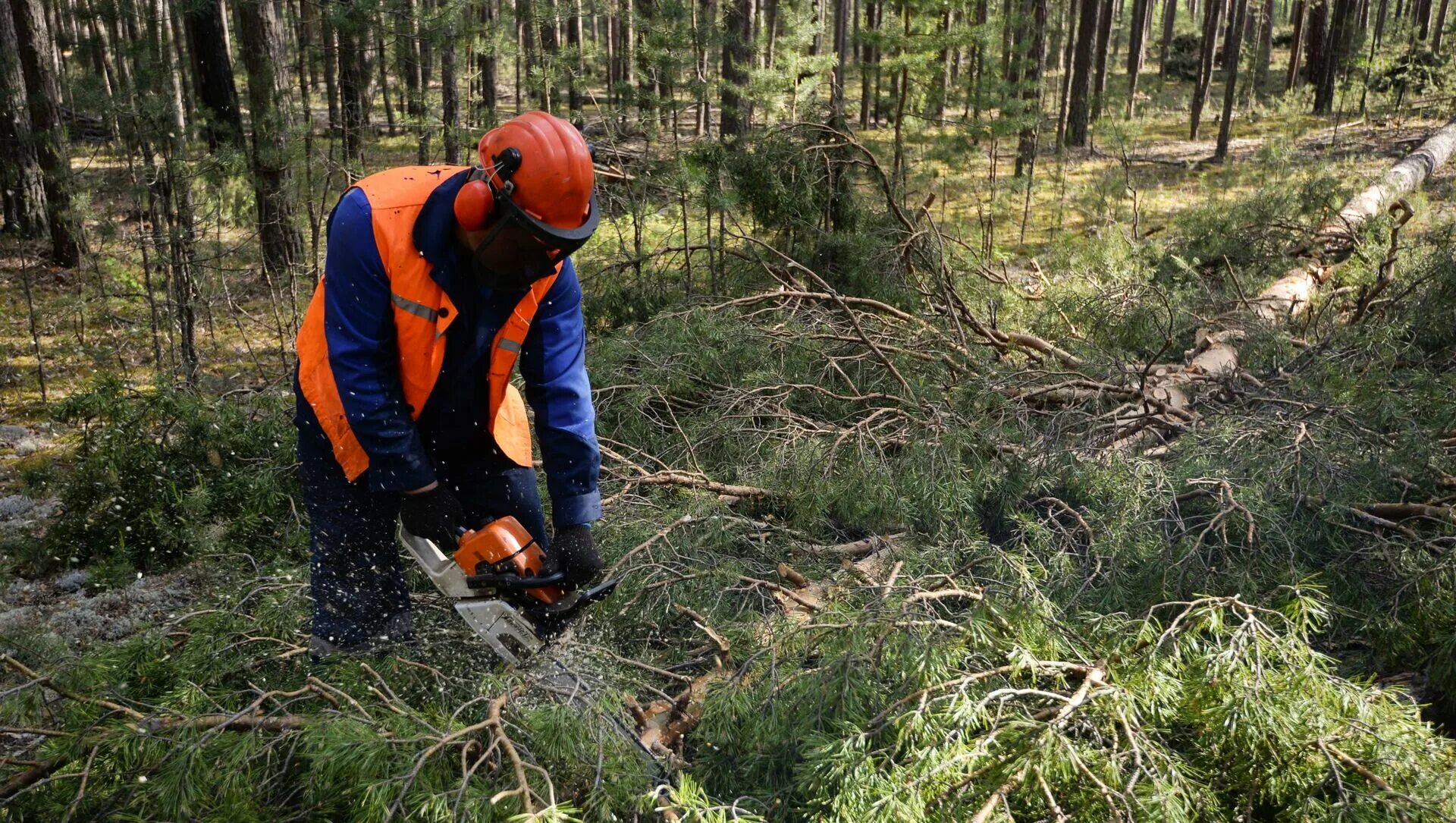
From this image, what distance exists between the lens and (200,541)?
3713 mm

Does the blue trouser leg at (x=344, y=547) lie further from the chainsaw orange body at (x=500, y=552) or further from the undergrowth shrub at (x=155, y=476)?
the undergrowth shrub at (x=155, y=476)

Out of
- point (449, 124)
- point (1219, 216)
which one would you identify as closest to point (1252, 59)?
point (1219, 216)

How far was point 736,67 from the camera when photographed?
683 cm

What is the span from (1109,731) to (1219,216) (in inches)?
258

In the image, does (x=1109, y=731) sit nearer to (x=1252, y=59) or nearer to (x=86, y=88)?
(x=86, y=88)

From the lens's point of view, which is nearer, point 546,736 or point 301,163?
point 546,736

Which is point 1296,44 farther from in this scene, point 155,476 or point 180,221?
point 155,476

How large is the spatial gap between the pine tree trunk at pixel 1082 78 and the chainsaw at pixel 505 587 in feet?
40.2

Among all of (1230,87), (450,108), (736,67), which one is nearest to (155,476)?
(736,67)

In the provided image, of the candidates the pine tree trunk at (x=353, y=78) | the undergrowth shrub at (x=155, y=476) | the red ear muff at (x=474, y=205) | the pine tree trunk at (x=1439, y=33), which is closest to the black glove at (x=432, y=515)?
the red ear muff at (x=474, y=205)

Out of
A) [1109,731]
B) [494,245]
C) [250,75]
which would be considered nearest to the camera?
[1109,731]

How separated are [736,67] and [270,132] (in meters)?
3.26

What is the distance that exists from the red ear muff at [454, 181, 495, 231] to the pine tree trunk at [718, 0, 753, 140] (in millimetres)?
3652

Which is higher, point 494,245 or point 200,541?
point 494,245
